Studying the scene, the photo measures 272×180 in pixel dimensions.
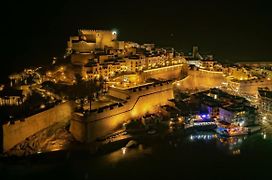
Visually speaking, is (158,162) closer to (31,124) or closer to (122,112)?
(122,112)

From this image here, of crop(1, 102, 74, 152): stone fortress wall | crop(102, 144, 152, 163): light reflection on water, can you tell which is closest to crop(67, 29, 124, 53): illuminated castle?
crop(1, 102, 74, 152): stone fortress wall

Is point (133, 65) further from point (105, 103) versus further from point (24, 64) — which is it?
point (24, 64)

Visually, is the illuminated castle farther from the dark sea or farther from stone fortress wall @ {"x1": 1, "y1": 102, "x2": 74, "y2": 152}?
the dark sea

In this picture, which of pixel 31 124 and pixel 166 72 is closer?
pixel 31 124

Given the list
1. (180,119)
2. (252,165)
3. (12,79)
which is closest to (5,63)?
(12,79)

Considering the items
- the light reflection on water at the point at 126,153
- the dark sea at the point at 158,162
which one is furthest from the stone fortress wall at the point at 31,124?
A: the light reflection on water at the point at 126,153

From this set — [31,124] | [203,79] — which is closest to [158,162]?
[31,124]
